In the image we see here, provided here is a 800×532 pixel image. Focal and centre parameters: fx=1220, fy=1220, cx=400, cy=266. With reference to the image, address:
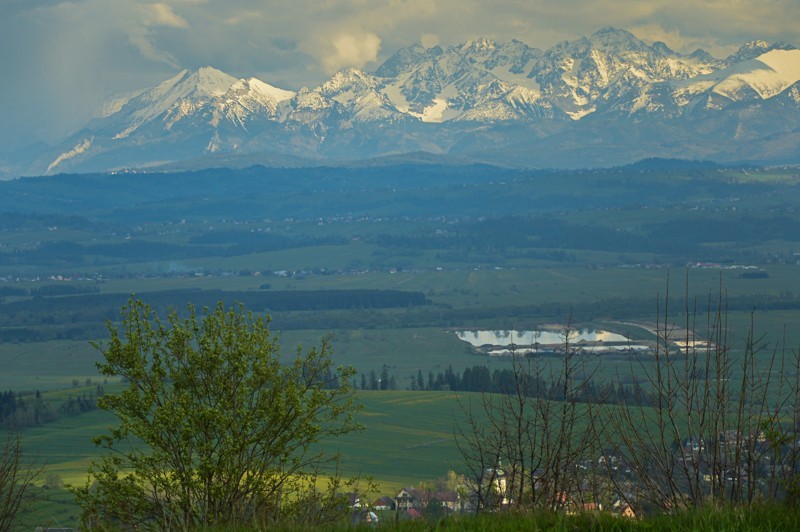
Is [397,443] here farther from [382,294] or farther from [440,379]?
[382,294]

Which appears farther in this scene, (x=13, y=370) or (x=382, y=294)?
(x=382, y=294)

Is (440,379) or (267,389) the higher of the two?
(267,389)

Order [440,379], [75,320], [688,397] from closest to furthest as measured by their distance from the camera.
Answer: [688,397] < [440,379] < [75,320]

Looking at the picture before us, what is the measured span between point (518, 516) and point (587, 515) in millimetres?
972

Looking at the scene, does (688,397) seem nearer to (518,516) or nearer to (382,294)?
(518,516)

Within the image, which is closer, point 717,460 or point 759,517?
point 759,517

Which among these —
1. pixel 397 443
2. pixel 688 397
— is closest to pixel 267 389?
pixel 688 397

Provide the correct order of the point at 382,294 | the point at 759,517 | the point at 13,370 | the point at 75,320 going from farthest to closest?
the point at 382,294, the point at 75,320, the point at 13,370, the point at 759,517

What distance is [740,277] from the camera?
186m

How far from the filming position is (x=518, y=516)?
1395 cm

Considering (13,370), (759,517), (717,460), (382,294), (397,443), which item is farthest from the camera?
(382,294)

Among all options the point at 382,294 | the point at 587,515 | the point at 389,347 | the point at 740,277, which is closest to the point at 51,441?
the point at 389,347

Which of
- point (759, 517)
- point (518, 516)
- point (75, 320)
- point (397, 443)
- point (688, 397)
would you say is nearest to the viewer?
point (759, 517)

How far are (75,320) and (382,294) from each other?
45.2 metres
